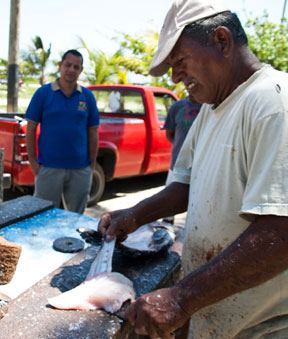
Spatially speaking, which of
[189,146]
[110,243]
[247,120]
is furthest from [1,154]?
[247,120]

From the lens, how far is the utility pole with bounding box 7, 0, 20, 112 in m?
8.00

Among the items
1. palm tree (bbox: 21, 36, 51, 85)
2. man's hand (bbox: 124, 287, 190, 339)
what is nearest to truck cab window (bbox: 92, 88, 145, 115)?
man's hand (bbox: 124, 287, 190, 339)

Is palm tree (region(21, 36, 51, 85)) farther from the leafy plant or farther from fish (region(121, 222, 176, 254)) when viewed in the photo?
fish (region(121, 222, 176, 254))

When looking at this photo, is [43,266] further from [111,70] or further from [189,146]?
[111,70]

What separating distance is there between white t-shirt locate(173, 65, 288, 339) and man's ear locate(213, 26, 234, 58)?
145 millimetres

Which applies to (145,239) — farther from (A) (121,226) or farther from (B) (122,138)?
(B) (122,138)

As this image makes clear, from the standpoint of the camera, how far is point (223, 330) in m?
1.49

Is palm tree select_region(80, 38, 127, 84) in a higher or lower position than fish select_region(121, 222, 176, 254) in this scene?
higher

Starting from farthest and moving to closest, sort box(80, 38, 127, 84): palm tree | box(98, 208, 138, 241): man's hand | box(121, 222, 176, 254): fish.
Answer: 1. box(80, 38, 127, 84): palm tree
2. box(121, 222, 176, 254): fish
3. box(98, 208, 138, 241): man's hand

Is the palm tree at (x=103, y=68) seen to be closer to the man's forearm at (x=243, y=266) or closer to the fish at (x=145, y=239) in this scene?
the fish at (x=145, y=239)

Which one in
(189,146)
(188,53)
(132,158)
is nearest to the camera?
(188,53)

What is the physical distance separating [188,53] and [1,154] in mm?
1721

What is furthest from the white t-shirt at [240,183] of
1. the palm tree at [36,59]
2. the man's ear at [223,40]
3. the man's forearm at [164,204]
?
the palm tree at [36,59]

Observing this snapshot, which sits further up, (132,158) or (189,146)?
(189,146)
